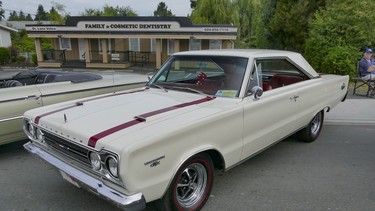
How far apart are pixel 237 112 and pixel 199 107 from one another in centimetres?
42

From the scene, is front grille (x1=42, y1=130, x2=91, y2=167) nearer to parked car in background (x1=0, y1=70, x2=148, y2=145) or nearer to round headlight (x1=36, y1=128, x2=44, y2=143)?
round headlight (x1=36, y1=128, x2=44, y2=143)

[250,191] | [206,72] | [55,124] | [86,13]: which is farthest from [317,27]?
[86,13]

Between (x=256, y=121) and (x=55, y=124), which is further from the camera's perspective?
(x=256, y=121)

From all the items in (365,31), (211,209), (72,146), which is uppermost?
(365,31)

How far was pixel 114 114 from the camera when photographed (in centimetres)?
284

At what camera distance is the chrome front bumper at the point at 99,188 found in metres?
2.21

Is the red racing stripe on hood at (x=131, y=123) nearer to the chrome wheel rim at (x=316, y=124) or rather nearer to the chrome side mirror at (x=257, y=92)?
the chrome side mirror at (x=257, y=92)

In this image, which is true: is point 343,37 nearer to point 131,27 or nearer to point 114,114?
point 114,114

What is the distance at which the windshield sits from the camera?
348cm

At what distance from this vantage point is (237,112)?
306 cm

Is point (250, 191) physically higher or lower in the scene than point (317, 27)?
lower

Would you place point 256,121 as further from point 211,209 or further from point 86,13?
point 86,13

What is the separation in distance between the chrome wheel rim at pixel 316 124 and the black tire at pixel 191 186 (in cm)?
276

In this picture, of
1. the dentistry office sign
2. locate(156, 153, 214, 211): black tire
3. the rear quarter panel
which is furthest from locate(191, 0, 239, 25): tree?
locate(156, 153, 214, 211): black tire
